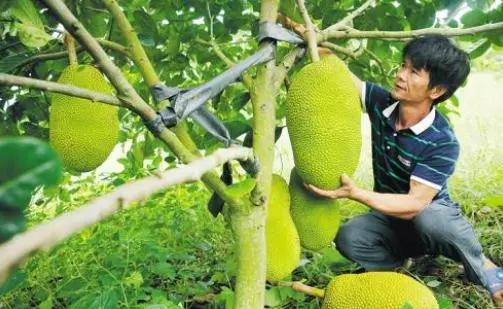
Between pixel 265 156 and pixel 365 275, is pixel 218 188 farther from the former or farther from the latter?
pixel 365 275

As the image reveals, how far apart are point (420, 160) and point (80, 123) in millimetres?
973

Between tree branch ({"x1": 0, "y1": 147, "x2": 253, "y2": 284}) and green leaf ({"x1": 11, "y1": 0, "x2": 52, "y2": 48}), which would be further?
green leaf ({"x1": 11, "y1": 0, "x2": 52, "y2": 48})

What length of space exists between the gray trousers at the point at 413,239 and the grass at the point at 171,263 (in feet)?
0.27

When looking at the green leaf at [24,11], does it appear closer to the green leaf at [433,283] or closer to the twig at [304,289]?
the twig at [304,289]

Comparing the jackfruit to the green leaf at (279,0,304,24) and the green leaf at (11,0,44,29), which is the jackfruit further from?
the green leaf at (11,0,44,29)

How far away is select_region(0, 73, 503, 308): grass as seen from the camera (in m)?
1.46

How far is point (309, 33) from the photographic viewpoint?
1321 mm

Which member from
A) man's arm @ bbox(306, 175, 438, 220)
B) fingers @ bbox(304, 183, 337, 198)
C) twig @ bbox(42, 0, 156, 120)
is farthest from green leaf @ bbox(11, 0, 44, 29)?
man's arm @ bbox(306, 175, 438, 220)

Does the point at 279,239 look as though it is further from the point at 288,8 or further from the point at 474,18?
the point at 474,18

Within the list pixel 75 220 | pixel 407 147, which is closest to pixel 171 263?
pixel 407 147

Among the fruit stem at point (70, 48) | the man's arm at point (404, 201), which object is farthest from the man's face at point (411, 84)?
the fruit stem at point (70, 48)

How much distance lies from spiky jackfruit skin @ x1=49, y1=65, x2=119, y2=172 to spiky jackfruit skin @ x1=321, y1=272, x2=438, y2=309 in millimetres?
677

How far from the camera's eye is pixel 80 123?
4.20ft

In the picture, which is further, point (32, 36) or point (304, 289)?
point (304, 289)
